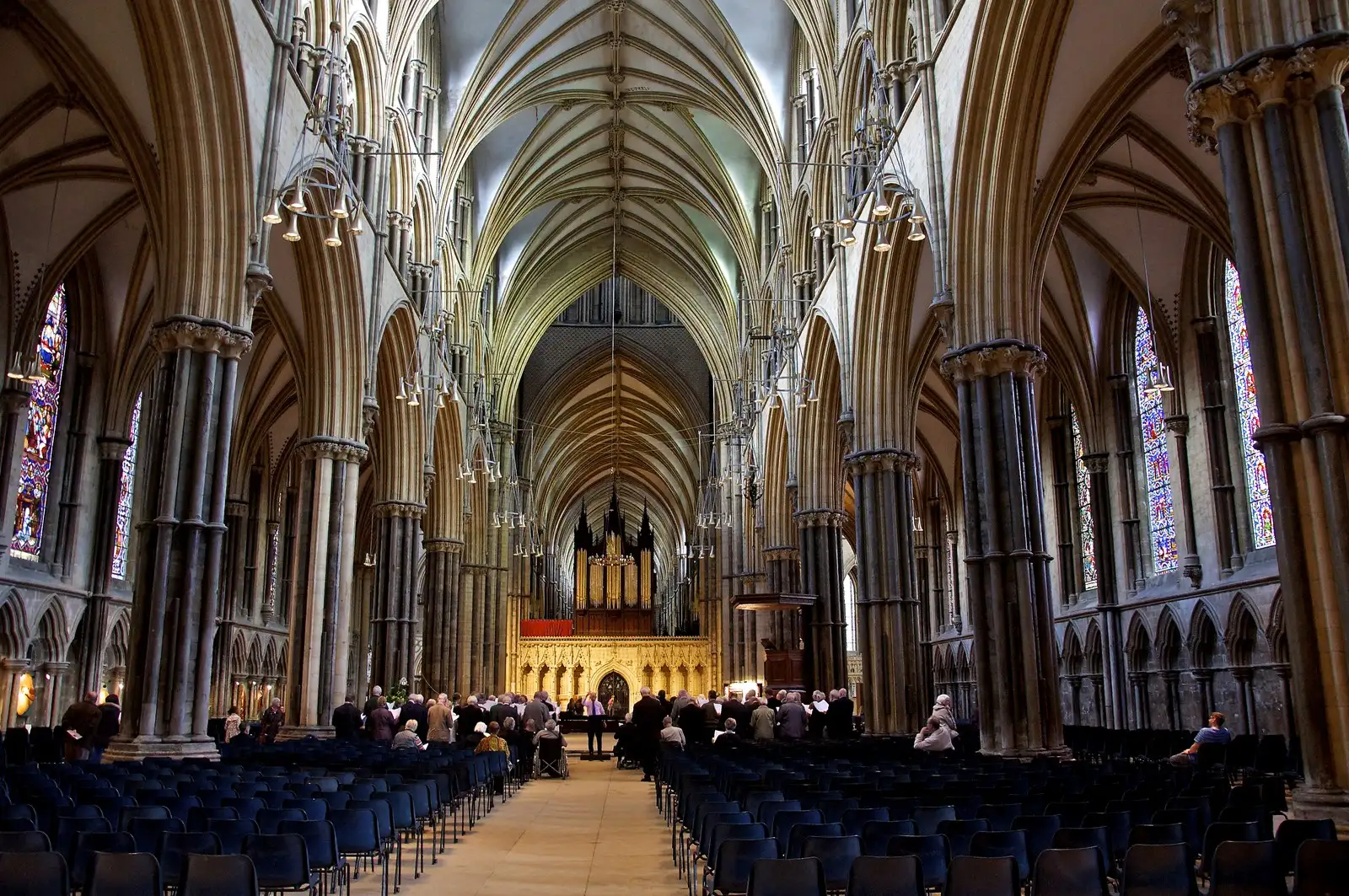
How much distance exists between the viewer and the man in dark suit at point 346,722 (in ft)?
59.9

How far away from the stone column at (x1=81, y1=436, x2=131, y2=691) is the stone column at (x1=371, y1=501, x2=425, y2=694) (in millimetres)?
5869

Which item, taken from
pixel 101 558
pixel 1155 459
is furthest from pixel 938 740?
pixel 101 558

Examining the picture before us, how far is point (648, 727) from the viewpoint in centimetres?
1991

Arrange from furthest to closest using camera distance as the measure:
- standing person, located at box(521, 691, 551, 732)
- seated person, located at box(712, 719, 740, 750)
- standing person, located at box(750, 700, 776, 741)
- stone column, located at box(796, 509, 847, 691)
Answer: stone column, located at box(796, 509, 847, 691), standing person, located at box(521, 691, 551, 732), standing person, located at box(750, 700, 776, 741), seated person, located at box(712, 719, 740, 750)

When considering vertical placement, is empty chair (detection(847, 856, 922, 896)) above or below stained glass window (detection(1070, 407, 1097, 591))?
below

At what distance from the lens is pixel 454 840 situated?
11.0m

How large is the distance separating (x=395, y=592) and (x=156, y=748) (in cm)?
1363

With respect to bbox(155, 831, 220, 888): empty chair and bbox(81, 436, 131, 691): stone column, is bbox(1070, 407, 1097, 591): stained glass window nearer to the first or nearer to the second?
bbox(81, 436, 131, 691): stone column

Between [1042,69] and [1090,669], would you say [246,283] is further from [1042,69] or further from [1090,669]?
[1090,669]

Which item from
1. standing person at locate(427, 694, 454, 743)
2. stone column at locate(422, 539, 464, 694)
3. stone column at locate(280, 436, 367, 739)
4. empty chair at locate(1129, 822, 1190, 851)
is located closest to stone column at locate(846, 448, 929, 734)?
standing person at locate(427, 694, 454, 743)

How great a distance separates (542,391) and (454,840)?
3832cm

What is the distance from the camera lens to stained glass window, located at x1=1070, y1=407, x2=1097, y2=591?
2590 cm

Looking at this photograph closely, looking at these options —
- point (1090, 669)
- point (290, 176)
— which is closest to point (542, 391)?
point (1090, 669)

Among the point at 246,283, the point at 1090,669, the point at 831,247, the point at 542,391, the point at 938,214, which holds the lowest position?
the point at 1090,669
